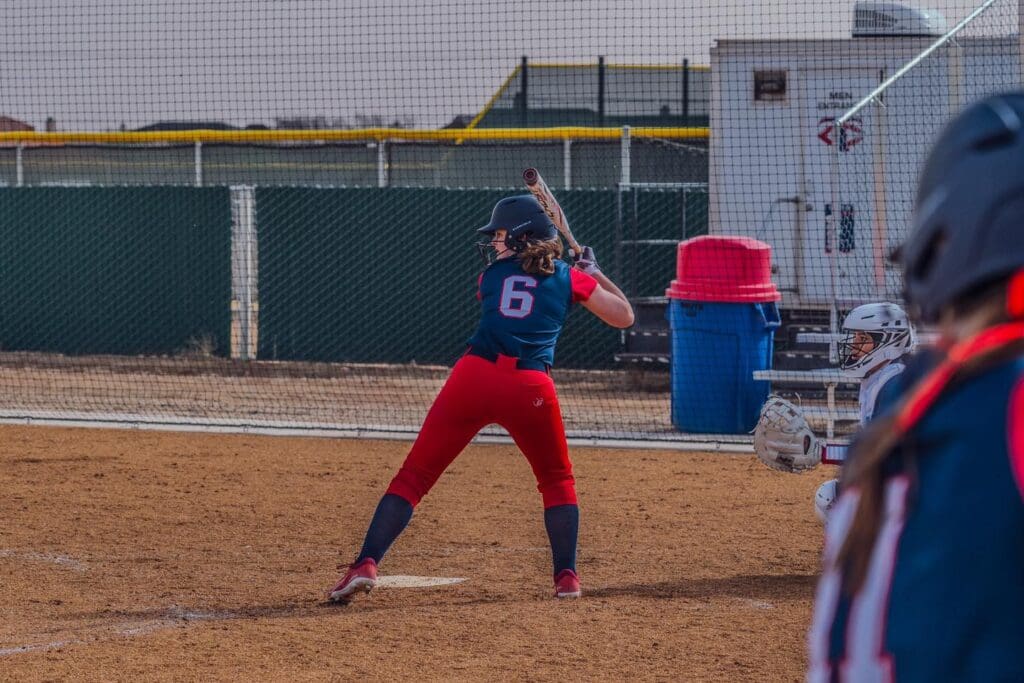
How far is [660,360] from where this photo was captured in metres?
14.8

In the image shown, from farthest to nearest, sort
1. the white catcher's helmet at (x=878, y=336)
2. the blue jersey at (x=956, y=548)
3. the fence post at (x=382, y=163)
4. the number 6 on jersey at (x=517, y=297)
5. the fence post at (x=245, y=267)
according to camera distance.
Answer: the fence post at (x=382, y=163) < the fence post at (x=245, y=267) < the number 6 on jersey at (x=517, y=297) < the white catcher's helmet at (x=878, y=336) < the blue jersey at (x=956, y=548)

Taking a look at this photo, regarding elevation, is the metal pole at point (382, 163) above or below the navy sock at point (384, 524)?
above

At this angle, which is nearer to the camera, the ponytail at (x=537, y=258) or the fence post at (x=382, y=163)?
the ponytail at (x=537, y=258)

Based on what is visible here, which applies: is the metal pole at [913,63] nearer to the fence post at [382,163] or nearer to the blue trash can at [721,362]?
the blue trash can at [721,362]

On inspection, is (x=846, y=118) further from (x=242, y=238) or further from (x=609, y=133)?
(x=242, y=238)

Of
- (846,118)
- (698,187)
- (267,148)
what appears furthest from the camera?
(267,148)

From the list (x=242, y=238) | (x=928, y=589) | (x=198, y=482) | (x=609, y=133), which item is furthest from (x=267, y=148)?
(x=928, y=589)

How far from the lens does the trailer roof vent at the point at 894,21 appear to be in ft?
45.8

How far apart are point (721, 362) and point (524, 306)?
19.8 feet

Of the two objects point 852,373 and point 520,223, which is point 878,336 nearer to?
point 852,373

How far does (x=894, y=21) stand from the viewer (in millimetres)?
14023

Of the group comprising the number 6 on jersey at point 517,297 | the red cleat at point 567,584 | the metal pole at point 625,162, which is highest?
the metal pole at point 625,162

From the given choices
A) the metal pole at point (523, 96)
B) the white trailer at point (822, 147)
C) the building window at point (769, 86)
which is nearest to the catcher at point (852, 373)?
the white trailer at point (822, 147)

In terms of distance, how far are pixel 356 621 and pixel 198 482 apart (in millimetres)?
3773
